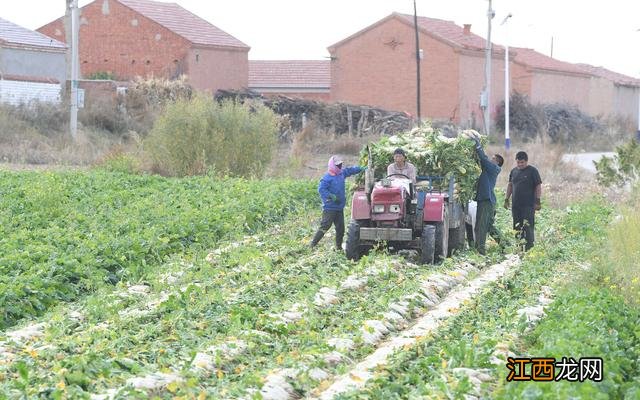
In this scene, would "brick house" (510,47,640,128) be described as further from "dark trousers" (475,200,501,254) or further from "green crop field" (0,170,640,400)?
"dark trousers" (475,200,501,254)

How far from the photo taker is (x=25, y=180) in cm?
2597

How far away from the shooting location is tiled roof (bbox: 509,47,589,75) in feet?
222

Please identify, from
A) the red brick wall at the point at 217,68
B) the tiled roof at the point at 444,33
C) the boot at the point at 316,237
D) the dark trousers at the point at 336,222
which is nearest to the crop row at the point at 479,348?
the dark trousers at the point at 336,222

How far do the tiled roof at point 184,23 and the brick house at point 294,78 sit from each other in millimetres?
5604

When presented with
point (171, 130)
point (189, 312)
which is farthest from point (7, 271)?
point (171, 130)

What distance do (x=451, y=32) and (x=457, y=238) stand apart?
45.6 meters

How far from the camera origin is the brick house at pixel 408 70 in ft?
194

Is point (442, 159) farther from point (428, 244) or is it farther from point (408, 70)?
point (408, 70)

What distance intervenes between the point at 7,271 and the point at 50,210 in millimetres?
6452

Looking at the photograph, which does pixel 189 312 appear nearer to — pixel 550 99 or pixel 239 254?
pixel 239 254

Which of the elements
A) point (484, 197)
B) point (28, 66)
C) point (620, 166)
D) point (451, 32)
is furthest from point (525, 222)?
point (451, 32)

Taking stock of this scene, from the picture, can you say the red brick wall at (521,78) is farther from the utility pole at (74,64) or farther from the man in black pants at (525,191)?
the man in black pants at (525,191)

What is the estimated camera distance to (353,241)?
1702cm

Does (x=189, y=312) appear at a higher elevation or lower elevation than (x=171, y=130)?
lower
